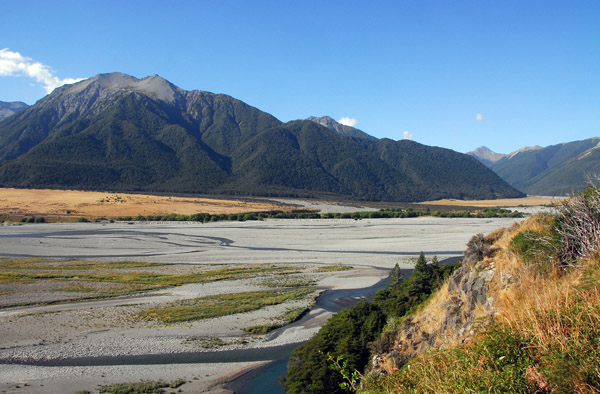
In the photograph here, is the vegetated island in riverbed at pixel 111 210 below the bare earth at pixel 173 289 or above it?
above

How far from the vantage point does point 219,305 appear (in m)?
27.2

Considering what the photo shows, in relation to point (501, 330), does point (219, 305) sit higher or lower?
lower

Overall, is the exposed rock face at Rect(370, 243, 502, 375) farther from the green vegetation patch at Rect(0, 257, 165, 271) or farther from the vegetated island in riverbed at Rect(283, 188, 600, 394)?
the green vegetation patch at Rect(0, 257, 165, 271)

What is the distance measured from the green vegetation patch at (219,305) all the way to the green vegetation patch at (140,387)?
7.82m

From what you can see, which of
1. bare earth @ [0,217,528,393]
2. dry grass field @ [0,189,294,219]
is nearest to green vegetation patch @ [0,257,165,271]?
bare earth @ [0,217,528,393]

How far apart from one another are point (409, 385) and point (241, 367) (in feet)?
47.5

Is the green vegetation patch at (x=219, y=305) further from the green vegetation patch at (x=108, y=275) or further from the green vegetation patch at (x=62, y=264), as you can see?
the green vegetation patch at (x=62, y=264)

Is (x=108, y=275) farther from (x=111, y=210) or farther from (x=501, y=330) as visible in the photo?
(x=111, y=210)

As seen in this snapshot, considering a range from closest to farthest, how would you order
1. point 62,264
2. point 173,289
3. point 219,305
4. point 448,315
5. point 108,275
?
1. point 448,315
2. point 219,305
3. point 173,289
4. point 108,275
5. point 62,264

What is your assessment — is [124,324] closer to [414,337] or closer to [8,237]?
[414,337]

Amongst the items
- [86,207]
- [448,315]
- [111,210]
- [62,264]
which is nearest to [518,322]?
[448,315]

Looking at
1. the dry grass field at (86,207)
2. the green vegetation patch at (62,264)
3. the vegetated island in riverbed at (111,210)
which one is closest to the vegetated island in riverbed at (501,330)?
the green vegetation patch at (62,264)

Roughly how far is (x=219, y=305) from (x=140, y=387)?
38.1 feet

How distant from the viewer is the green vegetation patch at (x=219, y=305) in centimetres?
2470
